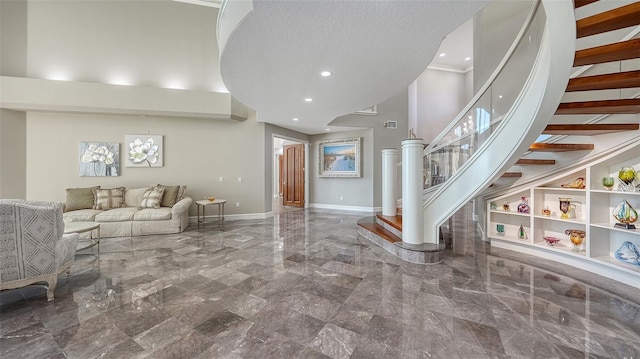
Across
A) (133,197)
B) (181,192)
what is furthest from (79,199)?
(181,192)

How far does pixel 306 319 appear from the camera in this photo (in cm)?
191

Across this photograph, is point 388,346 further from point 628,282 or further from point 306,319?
point 628,282

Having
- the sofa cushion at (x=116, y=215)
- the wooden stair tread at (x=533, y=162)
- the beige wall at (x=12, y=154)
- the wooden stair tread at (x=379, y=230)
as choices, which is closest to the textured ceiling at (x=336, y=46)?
the wooden stair tread at (x=533, y=162)

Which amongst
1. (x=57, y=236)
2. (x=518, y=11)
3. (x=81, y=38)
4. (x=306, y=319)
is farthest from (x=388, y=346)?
(x=81, y=38)

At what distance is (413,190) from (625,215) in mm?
2087

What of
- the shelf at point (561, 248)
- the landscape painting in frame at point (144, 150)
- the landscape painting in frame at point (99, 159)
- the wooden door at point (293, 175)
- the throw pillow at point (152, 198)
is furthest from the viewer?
the wooden door at point (293, 175)

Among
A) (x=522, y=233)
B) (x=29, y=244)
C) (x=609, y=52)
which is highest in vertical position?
(x=609, y=52)

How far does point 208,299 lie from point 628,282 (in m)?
4.18

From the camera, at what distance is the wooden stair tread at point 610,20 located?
4.49 ft

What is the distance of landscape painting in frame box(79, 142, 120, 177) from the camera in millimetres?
5129

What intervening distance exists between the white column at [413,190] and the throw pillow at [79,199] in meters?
5.98

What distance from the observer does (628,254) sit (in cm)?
246

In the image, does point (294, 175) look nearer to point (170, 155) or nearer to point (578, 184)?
point (170, 155)

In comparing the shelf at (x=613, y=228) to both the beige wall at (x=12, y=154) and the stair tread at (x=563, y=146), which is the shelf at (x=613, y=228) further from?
the beige wall at (x=12, y=154)
